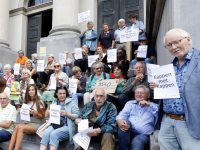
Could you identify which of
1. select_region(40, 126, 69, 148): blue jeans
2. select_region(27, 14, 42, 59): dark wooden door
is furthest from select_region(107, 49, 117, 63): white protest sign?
select_region(27, 14, 42, 59): dark wooden door

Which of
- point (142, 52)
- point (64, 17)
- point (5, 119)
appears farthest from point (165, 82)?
point (64, 17)

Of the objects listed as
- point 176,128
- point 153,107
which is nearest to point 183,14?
point 153,107

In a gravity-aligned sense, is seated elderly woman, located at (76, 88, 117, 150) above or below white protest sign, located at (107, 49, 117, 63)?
below

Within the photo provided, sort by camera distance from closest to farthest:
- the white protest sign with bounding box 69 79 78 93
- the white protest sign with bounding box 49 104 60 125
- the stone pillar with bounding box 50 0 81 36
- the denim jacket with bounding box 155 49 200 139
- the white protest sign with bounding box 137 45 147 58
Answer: the denim jacket with bounding box 155 49 200 139 < the white protest sign with bounding box 49 104 60 125 < the white protest sign with bounding box 69 79 78 93 < the white protest sign with bounding box 137 45 147 58 < the stone pillar with bounding box 50 0 81 36

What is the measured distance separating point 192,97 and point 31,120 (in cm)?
388

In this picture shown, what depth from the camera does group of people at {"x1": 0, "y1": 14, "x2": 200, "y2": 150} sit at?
6.27ft

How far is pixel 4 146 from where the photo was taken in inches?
178

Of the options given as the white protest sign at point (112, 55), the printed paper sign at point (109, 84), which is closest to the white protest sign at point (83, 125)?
the printed paper sign at point (109, 84)

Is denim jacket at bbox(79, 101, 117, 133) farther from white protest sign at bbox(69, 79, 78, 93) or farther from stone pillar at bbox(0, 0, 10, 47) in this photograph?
stone pillar at bbox(0, 0, 10, 47)

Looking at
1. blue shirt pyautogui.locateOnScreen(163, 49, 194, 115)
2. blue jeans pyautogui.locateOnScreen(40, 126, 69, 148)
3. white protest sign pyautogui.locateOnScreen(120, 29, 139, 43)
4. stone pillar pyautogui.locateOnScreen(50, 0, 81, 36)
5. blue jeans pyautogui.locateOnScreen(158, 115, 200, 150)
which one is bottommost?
blue jeans pyautogui.locateOnScreen(40, 126, 69, 148)

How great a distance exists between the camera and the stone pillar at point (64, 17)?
887 cm

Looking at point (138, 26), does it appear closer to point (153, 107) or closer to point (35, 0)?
point (153, 107)

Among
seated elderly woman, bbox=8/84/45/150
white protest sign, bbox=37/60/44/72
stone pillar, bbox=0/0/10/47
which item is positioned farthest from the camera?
stone pillar, bbox=0/0/10/47

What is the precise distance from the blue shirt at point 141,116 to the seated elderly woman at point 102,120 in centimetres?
26
